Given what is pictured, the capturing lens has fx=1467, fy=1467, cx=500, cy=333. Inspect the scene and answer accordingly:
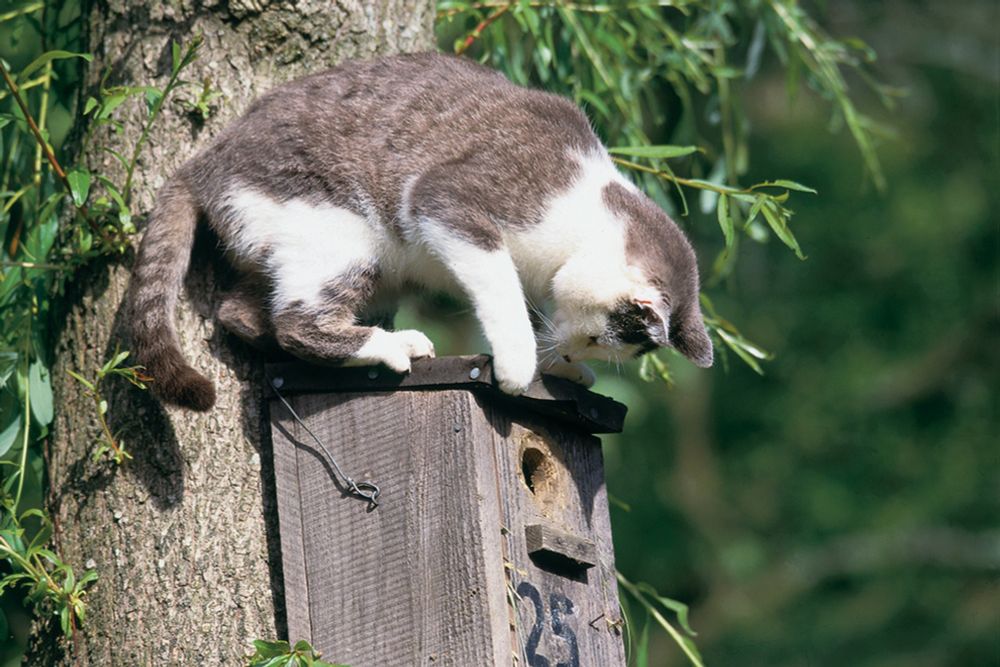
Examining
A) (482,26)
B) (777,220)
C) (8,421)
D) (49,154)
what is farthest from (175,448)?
(482,26)

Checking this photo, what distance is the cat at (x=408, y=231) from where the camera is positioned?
122 inches

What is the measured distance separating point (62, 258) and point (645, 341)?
135 cm

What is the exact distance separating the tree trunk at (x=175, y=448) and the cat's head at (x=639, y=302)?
731 millimetres

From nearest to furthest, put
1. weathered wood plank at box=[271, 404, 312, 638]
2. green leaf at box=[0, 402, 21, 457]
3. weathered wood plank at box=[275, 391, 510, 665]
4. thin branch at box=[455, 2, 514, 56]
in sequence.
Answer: weathered wood plank at box=[275, 391, 510, 665] → weathered wood plank at box=[271, 404, 312, 638] → green leaf at box=[0, 402, 21, 457] → thin branch at box=[455, 2, 514, 56]

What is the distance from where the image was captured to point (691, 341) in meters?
3.39

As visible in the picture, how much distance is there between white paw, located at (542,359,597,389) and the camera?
337 cm

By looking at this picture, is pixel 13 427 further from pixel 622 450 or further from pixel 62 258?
pixel 622 450

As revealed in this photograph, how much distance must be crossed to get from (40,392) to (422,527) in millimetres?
968

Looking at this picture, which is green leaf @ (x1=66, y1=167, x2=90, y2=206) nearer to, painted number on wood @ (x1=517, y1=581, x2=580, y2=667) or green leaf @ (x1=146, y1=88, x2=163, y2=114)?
green leaf @ (x1=146, y1=88, x2=163, y2=114)

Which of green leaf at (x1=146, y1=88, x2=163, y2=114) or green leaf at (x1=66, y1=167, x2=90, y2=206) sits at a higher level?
green leaf at (x1=146, y1=88, x2=163, y2=114)

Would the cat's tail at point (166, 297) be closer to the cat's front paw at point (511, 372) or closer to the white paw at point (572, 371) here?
the cat's front paw at point (511, 372)

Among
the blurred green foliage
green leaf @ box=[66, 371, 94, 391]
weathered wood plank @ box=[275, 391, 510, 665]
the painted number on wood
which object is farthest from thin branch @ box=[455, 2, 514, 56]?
the blurred green foliage

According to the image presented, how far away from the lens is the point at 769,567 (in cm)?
1007

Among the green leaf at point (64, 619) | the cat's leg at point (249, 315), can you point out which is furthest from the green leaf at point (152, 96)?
the green leaf at point (64, 619)
